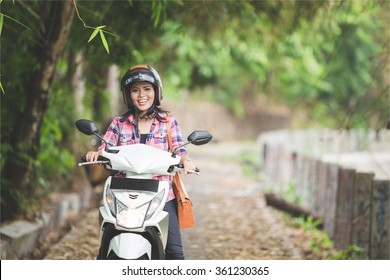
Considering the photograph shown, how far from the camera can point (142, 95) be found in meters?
4.88

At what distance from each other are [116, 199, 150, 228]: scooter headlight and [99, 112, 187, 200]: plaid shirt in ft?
1.77

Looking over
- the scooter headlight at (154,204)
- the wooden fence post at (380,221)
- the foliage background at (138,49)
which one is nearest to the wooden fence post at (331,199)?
the foliage background at (138,49)

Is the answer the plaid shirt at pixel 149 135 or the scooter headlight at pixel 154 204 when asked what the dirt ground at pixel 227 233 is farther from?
the scooter headlight at pixel 154 204

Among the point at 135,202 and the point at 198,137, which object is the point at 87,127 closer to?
the point at 135,202

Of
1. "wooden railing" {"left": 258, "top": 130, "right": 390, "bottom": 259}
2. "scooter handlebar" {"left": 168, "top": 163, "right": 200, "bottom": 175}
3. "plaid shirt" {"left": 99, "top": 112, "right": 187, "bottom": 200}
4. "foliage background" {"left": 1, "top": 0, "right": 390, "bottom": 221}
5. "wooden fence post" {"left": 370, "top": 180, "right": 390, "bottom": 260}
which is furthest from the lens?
"foliage background" {"left": 1, "top": 0, "right": 390, "bottom": 221}

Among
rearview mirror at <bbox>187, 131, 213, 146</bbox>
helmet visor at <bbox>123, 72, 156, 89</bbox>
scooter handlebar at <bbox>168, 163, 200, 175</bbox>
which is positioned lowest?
scooter handlebar at <bbox>168, 163, 200, 175</bbox>

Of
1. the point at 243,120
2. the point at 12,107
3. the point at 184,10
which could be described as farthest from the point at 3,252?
the point at 243,120

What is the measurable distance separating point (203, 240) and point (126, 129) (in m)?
4.30

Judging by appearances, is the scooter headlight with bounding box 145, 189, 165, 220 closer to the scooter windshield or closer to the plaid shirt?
the scooter windshield

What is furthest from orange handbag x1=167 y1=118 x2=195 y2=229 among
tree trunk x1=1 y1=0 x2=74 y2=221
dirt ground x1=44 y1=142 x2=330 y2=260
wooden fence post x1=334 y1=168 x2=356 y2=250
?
wooden fence post x1=334 y1=168 x2=356 y2=250

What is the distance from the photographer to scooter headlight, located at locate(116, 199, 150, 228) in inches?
172

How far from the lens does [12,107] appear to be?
325 inches

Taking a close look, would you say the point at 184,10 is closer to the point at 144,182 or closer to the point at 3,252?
the point at 3,252

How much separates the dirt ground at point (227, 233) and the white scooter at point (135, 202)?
3.15 metres
